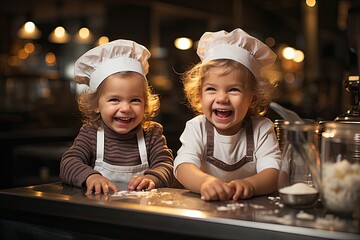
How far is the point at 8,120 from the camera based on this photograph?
514cm

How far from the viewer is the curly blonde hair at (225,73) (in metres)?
1.38

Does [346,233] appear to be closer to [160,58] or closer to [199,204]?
[199,204]

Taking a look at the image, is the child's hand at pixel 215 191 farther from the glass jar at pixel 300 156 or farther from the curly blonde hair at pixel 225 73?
the curly blonde hair at pixel 225 73

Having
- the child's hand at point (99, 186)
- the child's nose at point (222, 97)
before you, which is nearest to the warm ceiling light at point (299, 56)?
the child's nose at point (222, 97)

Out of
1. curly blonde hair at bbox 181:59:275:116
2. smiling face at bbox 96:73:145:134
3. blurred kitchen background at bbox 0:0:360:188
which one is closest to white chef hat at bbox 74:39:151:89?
smiling face at bbox 96:73:145:134

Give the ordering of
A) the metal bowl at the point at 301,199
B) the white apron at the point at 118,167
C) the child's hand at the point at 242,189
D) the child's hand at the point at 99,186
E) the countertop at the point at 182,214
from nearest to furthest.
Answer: the countertop at the point at 182,214 < the metal bowl at the point at 301,199 < the child's hand at the point at 242,189 < the child's hand at the point at 99,186 < the white apron at the point at 118,167

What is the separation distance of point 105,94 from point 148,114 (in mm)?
169

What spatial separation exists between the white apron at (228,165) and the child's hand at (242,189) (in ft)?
0.69

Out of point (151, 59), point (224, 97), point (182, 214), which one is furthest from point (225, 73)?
point (151, 59)

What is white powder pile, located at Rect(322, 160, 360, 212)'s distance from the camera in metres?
0.99

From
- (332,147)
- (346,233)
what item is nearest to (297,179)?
(332,147)

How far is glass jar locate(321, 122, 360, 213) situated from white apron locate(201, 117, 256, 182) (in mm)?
367

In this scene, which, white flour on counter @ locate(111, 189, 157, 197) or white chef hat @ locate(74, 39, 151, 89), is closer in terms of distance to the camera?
white flour on counter @ locate(111, 189, 157, 197)

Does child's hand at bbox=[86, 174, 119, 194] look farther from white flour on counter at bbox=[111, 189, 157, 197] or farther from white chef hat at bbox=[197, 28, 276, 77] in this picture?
white chef hat at bbox=[197, 28, 276, 77]
